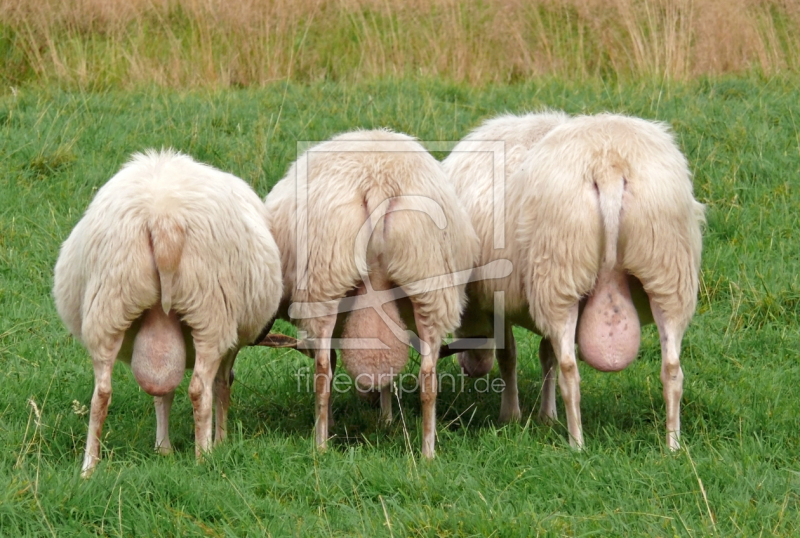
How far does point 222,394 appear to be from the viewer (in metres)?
4.66

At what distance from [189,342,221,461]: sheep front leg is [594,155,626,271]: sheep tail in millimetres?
1663

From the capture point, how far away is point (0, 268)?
6293 mm

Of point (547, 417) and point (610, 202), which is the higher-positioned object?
point (610, 202)

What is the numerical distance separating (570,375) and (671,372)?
1.38 ft

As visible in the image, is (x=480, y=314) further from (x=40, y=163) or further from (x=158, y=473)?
(x=40, y=163)

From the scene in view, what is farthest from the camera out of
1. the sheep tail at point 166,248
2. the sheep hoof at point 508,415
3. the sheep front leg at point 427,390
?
the sheep hoof at point 508,415

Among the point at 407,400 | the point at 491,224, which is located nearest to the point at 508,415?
the point at 407,400

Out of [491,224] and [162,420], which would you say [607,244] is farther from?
[162,420]

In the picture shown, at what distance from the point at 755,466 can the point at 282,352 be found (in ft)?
9.57

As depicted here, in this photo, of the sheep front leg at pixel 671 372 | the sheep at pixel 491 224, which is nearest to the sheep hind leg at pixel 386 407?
the sheep at pixel 491 224

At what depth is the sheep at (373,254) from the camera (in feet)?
13.5

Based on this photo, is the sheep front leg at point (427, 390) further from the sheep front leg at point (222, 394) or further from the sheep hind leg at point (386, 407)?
the sheep front leg at point (222, 394)

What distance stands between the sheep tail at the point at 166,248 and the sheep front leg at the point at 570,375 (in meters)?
1.65

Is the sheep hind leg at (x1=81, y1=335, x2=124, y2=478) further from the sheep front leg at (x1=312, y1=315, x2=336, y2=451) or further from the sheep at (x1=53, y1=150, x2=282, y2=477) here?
the sheep front leg at (x1=312, y1=315, x2=336, y2=451)
